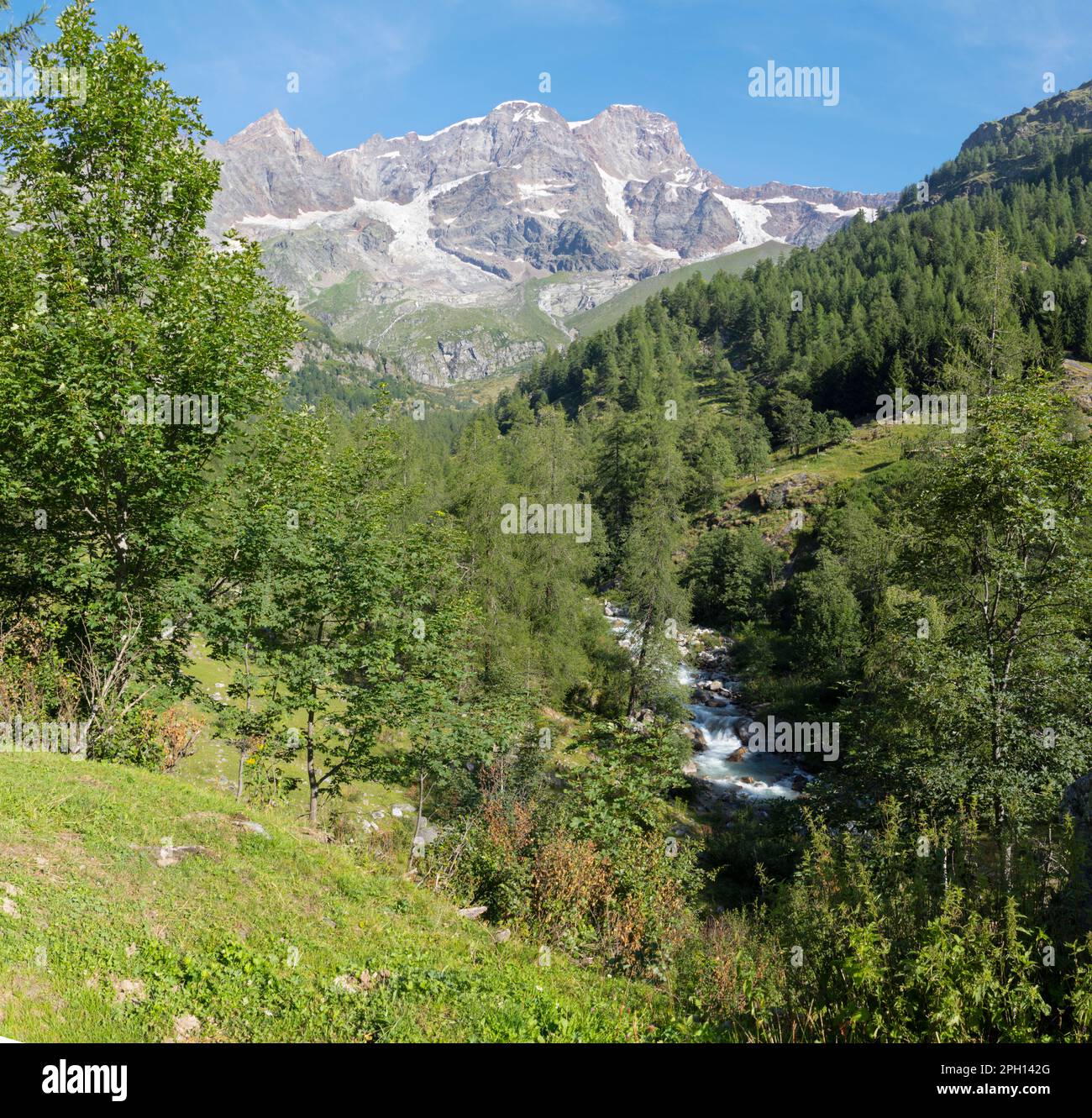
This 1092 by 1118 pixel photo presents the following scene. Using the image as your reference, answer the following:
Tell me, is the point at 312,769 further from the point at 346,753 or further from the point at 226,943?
the point at 226,943

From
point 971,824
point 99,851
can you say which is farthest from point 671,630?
point 99,851

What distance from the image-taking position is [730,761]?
35.5m

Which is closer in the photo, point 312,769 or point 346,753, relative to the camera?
point 346,753

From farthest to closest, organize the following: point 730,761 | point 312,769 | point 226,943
Result: point 730,761 → point 312,769 → point 226,943

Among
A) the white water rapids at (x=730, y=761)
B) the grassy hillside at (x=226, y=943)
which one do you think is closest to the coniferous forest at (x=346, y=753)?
the grassy hillside at (x=226, y=943)

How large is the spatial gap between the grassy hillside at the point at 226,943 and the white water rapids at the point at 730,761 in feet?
81.0

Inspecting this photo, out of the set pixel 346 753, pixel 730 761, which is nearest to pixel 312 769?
pixel 346 753

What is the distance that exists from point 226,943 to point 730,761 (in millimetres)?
32498

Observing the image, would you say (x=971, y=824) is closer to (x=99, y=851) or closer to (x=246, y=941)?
(x=246, y=941)

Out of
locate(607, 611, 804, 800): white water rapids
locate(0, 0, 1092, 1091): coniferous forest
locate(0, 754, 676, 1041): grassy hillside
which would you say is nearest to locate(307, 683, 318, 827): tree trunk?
locate(0, 0, 1092, 1091): coniferous forest

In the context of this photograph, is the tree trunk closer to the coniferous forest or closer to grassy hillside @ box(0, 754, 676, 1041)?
the coniferous forest

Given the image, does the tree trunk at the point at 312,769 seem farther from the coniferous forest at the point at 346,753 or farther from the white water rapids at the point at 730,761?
the white water rapids at the point at 730,761

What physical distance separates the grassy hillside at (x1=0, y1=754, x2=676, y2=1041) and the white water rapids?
24.7m

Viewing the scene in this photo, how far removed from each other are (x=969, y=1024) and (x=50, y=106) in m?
16.9
